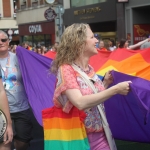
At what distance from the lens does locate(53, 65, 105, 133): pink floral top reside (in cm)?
245

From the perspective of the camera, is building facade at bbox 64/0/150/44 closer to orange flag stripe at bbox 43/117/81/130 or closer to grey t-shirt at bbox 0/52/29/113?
grey t-shirt at bbox 0/52/29/113

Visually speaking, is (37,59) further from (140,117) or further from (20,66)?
(140,117)

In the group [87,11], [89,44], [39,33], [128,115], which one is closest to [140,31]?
[87,11]

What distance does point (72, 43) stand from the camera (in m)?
2.52

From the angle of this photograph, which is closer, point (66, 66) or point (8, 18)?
point (66, 66)

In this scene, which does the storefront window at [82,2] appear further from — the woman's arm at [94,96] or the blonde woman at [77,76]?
the woman's arm at [94,96]

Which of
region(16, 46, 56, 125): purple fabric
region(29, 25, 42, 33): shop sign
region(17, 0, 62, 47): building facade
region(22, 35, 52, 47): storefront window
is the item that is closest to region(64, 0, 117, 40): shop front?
region(17, 0, 62, 47): building facade

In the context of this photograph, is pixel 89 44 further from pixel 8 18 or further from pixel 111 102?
Result: pixel 8 18

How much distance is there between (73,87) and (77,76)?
115 millimetres

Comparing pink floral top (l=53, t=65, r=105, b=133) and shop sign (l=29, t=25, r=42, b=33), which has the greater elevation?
shop sign (l=29, t=25, r=42, b=33)

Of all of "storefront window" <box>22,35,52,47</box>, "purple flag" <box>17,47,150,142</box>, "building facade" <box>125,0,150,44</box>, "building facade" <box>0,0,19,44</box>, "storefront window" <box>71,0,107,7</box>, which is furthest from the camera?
"building facade" <box>0,0,19,44</box>

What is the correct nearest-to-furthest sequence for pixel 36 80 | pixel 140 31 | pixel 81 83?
1. pixel 81 83
2. pixel 36 80
3. pixel 140 31

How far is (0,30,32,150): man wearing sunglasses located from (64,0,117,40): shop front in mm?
14870

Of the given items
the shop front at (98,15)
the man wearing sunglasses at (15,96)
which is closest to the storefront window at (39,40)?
the shop front at (98,15)
